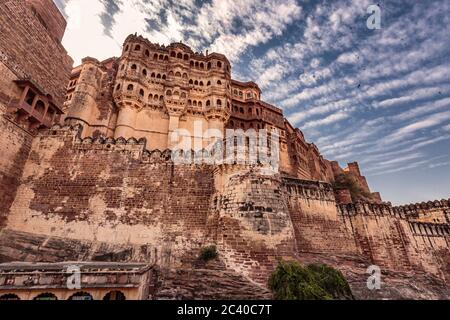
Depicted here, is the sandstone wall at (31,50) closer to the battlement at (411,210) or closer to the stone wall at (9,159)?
the stone wall at (9,159)

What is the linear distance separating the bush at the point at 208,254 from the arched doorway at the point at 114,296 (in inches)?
184

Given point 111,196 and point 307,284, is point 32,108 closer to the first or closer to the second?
point 111,196

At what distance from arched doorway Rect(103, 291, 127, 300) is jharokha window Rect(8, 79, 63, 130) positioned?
12.9m

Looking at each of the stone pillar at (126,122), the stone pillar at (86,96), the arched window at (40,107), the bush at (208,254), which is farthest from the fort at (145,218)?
the stone pillar at (126,122)

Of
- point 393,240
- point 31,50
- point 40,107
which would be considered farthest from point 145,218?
point 393,240

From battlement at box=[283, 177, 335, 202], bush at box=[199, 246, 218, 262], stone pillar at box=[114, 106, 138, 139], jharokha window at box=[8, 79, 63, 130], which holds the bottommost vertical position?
bush at box=[199, 246, 218, 262]

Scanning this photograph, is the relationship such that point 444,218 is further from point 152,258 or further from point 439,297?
point 152,258

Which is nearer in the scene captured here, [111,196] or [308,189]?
[111,196]

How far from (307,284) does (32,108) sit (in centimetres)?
1861

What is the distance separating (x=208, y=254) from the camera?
12.7m

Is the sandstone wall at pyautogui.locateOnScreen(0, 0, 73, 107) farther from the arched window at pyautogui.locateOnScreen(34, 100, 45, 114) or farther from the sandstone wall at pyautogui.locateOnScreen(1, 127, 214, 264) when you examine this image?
the sandstone wall at pyautogui.locateOnScreen(1, 127, 214, 264)

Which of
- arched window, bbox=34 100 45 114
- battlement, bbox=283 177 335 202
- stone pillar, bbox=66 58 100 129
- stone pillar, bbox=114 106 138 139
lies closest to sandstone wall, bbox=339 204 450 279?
battlement, bbox=283 177 335 202

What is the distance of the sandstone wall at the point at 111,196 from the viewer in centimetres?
1371

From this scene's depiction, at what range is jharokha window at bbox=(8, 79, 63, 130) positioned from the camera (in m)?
15.1
